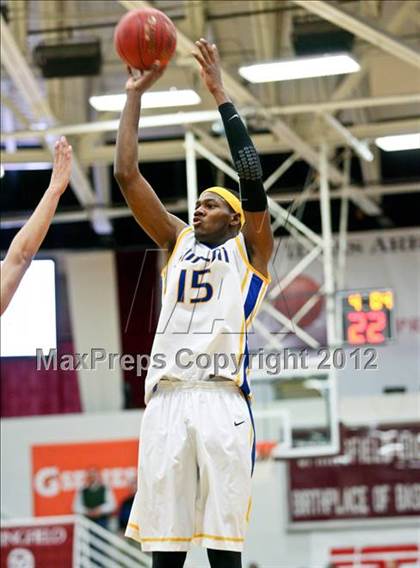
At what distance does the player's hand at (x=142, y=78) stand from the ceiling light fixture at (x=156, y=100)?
21.5ft

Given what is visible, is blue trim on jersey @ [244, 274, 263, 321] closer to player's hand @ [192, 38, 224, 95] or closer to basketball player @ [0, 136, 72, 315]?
player's hand @ [192, 38, 224, 95]

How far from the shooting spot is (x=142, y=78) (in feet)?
15.8

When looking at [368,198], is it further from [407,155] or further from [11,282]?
[11,282]

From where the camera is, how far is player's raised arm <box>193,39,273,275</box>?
15.4 ft

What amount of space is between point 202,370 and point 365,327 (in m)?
8.71

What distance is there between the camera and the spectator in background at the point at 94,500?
14.4m

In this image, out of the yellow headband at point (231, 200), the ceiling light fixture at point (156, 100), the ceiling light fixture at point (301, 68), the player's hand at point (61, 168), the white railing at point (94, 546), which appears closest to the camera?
the player's hand at point (61, 168)

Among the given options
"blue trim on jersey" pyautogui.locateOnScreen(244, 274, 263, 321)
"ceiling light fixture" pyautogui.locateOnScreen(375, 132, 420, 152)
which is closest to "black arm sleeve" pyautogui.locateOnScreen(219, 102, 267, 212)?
"blue trim on jersey" pyautogui.locateOnScreen(244, 274, 263, 321)

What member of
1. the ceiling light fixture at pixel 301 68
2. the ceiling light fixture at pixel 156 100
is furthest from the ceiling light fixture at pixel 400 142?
the ceiling light fixture at pixel 156 100

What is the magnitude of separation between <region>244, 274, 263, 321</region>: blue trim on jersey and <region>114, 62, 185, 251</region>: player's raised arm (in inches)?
17.7

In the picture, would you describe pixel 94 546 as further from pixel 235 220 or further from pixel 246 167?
pixel 246 167

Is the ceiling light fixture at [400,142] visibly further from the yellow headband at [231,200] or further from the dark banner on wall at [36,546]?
the yellow headband at [231,200]

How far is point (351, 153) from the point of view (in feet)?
51.5

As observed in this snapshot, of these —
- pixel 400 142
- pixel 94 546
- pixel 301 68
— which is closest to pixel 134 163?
pixel 301 68
